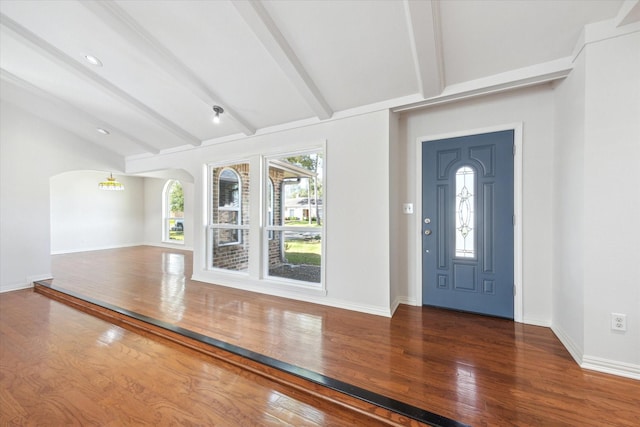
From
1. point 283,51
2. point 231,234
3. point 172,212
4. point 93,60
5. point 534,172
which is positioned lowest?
point 231,234

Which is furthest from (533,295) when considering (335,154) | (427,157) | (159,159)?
(159,159)

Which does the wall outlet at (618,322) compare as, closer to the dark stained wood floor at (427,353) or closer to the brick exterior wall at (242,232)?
the dark stained wood floor at (427,353)

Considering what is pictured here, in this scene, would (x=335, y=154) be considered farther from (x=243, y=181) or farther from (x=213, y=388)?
(x=213, y=388)

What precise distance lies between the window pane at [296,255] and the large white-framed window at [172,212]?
5870 millimetres

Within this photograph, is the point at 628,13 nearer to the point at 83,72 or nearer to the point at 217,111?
the point at 217,111

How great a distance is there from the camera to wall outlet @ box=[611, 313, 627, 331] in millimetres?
1825

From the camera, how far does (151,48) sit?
8.17ft

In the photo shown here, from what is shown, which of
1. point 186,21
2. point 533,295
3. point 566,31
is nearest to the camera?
point 566,31

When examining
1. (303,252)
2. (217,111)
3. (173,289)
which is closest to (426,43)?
(217,111)

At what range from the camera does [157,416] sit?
153cm

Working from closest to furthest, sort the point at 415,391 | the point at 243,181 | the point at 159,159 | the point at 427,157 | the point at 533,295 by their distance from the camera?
the point at 415,391 < the point at 533,295 < the point at 427,157 < the point at 243,181 < the point at 159,159

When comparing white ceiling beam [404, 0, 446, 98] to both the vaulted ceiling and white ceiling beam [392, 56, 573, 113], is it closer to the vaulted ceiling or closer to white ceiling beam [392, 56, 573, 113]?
the vaulted ceiling

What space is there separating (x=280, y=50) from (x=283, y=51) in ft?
Result: 0.09

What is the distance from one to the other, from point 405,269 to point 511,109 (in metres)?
2.14
